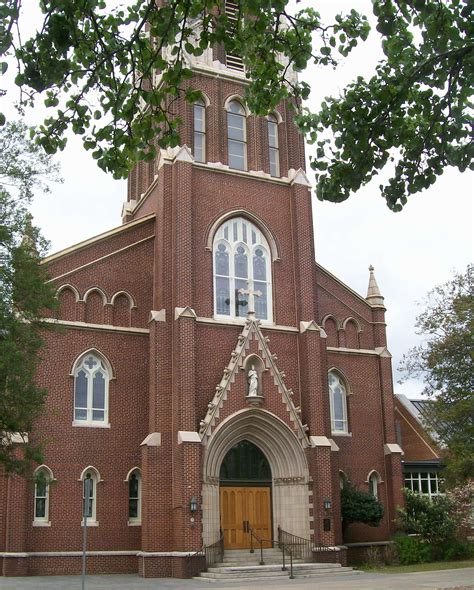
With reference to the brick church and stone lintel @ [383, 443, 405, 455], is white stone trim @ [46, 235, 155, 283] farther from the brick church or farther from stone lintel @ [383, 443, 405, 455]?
stone lintel @ [383, 443, 405, 455]

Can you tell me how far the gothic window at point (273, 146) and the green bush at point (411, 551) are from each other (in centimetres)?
1538

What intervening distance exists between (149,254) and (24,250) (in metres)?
13.1

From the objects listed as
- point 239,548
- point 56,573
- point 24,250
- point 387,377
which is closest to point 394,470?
point 387,377

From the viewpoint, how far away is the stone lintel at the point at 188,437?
2686cm

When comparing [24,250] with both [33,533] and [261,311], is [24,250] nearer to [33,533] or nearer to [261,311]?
[33,533]

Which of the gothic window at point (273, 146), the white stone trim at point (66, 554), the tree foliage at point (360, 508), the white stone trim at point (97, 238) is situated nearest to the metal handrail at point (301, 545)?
the tree foliage at point (360, 508)

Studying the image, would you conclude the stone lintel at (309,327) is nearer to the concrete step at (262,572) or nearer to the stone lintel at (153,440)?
the stone lintel at (153,440)

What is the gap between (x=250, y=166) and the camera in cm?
3281

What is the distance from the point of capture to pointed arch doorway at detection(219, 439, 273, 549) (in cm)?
2858

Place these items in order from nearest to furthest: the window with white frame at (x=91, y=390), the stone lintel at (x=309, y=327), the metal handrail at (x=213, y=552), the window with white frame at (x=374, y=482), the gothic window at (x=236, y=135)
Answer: the metal handrail at (x=213, y=552) → the window with white frame at (x=91, y=390) → the stone lintel at (x=309, y=327) → the gothic window at (x=236, y=135) → the window with white frame at (x=374, y=482)

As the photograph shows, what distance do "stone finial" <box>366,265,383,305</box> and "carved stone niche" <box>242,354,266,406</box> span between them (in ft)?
28.6

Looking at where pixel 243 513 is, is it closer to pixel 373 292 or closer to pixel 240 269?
pixel 240 269

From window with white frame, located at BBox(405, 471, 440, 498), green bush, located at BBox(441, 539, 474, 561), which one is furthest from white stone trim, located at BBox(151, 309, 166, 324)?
window with white frame, located at BBox(405, 471, 440, 498)

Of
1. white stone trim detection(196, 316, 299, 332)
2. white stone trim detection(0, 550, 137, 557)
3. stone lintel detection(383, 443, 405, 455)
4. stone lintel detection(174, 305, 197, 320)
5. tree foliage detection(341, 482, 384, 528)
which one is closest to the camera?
white stone trim detection(0, 550, 137, 557)
